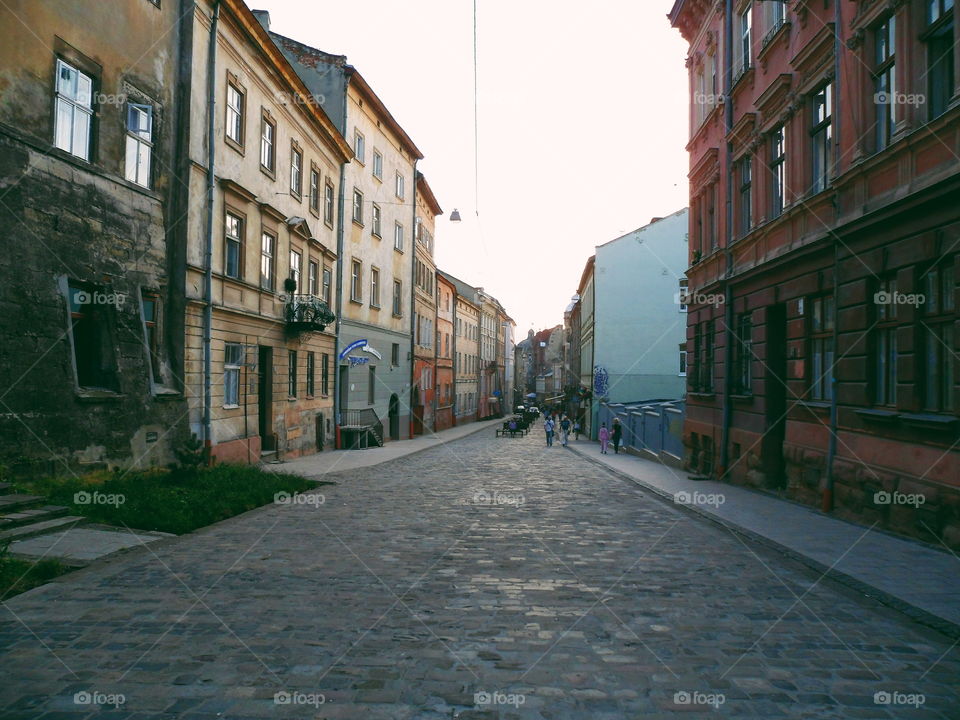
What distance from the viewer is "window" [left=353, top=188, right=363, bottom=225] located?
103 feet

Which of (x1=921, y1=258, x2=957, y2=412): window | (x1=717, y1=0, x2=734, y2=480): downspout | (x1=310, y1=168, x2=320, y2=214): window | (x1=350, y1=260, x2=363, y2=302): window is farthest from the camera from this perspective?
(x1=350, y1=260, x2=363, y2=302): window

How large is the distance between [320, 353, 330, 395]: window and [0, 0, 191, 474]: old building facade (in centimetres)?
1115

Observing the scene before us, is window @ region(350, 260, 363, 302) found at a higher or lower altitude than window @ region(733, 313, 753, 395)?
higher

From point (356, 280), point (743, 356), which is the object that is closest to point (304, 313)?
point (356, 280)

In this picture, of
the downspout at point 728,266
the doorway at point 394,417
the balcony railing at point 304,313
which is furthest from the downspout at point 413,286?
the downspout at point 728,266

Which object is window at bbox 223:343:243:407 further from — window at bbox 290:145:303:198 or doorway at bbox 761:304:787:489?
doorway at bbox 761:304:787:489

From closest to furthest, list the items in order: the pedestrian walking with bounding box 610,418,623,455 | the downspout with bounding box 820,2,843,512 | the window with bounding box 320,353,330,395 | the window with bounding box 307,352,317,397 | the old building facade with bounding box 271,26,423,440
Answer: the downspout with bounding box 820,2,843,512
the window with bounding box 307,352,317,397
the window with bounding box 320,353,330,395
the old building facade with bounding box 271,26,423,440
the pedestrian walking with bounding box 610,418,623,455

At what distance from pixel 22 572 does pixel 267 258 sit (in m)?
15.6

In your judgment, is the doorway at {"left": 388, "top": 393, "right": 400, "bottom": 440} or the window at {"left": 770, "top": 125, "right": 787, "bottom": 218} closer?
the window at {"left": 770, "top": 125, "right": 787, "bottom": 218}

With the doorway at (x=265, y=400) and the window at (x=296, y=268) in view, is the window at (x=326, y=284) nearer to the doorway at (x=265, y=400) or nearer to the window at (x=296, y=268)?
the window at (x=296, y=268)

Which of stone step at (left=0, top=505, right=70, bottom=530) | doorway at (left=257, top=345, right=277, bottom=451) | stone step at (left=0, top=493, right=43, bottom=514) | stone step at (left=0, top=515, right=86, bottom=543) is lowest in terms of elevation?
stone step at (left=0, top=515, right=86, bottom=543)

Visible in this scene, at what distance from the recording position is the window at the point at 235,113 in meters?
18.9

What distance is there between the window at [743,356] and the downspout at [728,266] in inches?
8.7

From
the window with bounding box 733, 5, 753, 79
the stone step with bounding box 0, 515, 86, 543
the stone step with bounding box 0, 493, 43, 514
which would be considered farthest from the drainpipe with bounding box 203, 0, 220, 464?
the window with bounding box 733, 5, 753, 79
